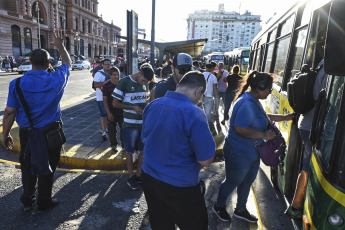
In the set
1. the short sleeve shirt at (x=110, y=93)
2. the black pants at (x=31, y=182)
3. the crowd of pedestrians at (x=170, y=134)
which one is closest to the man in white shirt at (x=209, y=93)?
the short sleeve shirt at (x=110, y=93)

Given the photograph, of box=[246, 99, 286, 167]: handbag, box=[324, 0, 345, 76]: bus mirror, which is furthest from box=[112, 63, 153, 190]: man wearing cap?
box=[324, 0, 345, 76]: bus mirror

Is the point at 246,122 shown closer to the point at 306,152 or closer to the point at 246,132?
the point at 246,132

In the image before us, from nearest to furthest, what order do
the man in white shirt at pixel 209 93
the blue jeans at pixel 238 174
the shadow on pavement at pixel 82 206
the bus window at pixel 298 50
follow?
the blue jeans at pixel 238 174 < the shadow on pavement at pixel 82 206 < the bus window at pixel 298 50 < the man in white shirt at pixel 209 93

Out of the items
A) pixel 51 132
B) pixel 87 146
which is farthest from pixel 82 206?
pixel 87 146

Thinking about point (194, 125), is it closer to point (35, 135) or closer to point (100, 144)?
point (35, 135)

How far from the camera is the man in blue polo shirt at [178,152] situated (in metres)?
1.75

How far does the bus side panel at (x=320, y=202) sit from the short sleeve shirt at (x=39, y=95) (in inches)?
108

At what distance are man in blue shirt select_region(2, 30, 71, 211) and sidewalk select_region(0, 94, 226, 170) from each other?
4.31ft

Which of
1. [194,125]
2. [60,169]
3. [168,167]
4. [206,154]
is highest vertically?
[194,125]

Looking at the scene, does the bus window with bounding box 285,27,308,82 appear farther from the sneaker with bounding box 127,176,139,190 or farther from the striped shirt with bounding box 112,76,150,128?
the sneaker with bounding box 127,176,139,190

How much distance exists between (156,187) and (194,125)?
1.81ft

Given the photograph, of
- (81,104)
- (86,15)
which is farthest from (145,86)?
(86,15)

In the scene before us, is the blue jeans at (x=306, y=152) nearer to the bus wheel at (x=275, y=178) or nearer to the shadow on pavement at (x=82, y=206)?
the bus wheel at (x=275, y=178)

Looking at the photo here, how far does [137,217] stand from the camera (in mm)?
3182
